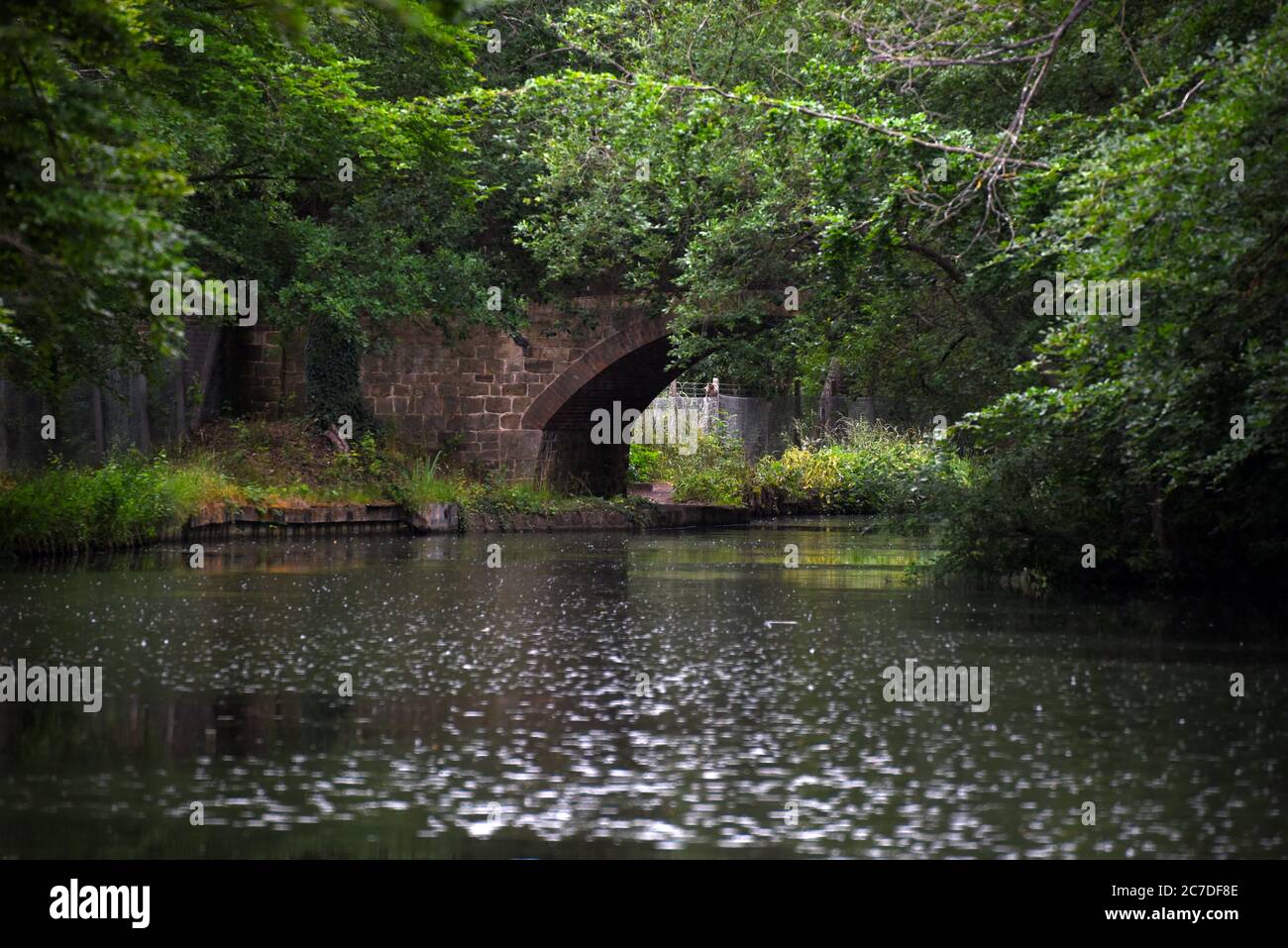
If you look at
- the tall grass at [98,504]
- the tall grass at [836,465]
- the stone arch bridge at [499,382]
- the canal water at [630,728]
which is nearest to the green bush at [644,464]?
the tall grass at [836,465]

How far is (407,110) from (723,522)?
10.2m

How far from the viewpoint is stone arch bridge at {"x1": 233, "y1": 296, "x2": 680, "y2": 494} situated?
92.7 ft

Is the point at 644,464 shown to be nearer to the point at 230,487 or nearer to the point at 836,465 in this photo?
the point at 836,465

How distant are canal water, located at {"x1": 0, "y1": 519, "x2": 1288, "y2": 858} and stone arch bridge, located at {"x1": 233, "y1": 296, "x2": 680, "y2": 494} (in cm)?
1421

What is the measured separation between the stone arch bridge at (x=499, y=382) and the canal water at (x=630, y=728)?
1421 cm

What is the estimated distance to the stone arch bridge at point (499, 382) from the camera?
28250 mm

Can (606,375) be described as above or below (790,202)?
below

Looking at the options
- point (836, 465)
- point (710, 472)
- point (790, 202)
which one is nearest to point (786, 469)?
point (836, 465)

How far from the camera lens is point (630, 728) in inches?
298

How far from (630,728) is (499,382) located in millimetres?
22013

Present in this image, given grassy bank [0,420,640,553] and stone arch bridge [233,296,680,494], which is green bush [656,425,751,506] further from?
grassy bank [0,420,640,553]

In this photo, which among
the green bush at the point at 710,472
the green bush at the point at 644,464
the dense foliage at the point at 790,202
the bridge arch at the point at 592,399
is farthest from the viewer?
the green bush at the point at 644,464

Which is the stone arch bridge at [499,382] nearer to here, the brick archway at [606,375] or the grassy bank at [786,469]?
the brick archway at [606,375]
